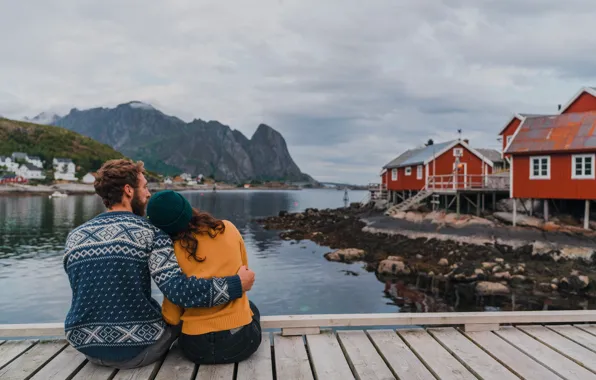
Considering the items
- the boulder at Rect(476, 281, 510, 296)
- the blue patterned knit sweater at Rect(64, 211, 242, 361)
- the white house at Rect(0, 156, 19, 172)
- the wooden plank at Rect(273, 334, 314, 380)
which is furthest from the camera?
the white house at Rect(0, 156, 19, 172)

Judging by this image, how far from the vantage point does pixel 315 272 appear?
21.0 meters

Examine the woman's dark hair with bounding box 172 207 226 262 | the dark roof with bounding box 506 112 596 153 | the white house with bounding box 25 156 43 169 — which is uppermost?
the white house with bounding box 25 156 43 169

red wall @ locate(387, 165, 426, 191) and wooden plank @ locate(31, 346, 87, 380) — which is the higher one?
red wall @ locate(387, 165, 426, 191)

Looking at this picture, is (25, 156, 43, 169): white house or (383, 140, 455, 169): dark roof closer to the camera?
(383, 140, 455, 169): dark roof

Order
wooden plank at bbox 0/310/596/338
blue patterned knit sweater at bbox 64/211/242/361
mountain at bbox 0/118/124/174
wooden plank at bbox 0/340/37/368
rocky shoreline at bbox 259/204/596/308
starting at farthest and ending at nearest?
mountain at bbox 0/118/124/174 < rocky shoreline at bbox 259/204/596/308 < wooden plank at bbox 0/310/596/338 < wooden plank at bbox 0/340/37/368 < blue patterned knit sweater at bbox 64/211/242/361

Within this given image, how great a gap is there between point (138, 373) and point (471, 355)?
2.83 m

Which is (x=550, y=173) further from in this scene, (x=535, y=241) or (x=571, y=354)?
(x=571, y=354)

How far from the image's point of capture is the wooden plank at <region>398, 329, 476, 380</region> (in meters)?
3.37

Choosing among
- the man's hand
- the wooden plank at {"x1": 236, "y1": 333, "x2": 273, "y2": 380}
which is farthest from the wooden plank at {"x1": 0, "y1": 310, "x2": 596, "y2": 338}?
the man's hand

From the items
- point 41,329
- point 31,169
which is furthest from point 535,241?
point 31,169

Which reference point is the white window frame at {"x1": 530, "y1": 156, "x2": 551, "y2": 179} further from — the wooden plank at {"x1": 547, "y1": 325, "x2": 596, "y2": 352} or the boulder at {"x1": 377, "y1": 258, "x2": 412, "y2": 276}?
the wooden plank at {"x1": 547, "y1": 325, "x2": 596, "y2": 352}

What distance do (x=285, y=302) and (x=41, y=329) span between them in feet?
40.3

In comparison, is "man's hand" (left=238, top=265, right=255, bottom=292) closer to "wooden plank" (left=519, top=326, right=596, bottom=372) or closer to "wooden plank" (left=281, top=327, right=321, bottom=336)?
"wooden plank" (left=281, top=327, right=321, bottom=336)

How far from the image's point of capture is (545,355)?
375cm
